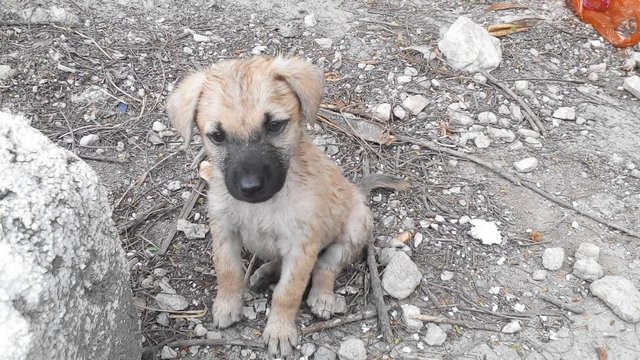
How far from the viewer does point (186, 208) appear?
5047mm

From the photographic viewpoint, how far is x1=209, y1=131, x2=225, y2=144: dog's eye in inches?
145

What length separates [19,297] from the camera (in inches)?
102

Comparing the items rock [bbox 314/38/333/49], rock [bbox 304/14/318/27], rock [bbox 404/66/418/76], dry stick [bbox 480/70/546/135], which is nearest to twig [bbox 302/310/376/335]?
dry stick [bbox 480/70/546/135]

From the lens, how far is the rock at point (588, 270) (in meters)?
4.47

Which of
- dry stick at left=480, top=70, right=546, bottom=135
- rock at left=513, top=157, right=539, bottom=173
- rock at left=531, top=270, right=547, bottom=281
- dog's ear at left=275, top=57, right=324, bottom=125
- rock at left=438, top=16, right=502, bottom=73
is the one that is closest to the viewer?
dog's ear at left=275, top=57, right=324, bottom=125

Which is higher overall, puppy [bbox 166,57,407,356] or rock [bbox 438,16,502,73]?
puppy [bbox 166,57,407,356]

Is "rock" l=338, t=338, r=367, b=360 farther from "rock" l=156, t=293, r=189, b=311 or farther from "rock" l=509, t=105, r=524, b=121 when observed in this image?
"rock" l=509, t=105, r=524, b=121

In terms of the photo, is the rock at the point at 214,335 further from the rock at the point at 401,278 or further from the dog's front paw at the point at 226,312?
the rock at the point at 401,278

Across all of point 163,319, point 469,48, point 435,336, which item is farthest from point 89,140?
point 469,48

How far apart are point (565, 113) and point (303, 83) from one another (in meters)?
3.03

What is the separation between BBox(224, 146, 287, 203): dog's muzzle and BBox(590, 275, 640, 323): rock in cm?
229

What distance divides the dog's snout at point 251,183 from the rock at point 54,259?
2.31ft

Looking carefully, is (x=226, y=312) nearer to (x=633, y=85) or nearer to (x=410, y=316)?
(x=410, y=316)

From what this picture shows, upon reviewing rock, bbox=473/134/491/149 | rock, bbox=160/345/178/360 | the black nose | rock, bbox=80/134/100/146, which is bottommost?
rock, bbox=473/134/491/149
